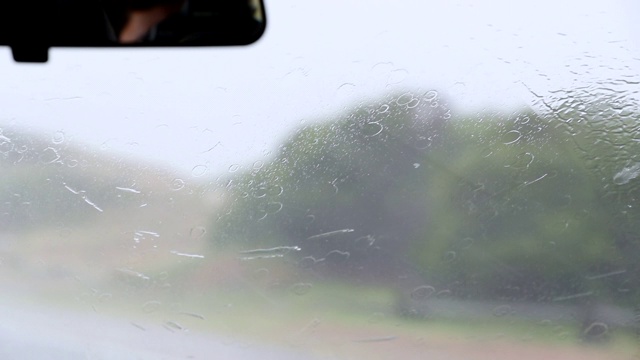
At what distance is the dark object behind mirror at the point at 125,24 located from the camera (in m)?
2.14

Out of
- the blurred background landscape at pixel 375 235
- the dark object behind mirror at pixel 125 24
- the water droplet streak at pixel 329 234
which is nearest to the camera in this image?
the dark object behind mirror at pixel 125 24

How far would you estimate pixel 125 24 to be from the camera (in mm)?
2334

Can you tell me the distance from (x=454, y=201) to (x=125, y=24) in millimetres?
1672

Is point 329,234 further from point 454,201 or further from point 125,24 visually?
point 125,24

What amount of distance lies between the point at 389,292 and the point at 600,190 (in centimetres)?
96

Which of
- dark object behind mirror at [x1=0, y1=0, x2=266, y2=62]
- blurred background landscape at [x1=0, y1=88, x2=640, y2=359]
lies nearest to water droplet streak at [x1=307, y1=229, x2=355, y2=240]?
blurred background landscape at [x1=0, y1=88, x2=640, y2=359]

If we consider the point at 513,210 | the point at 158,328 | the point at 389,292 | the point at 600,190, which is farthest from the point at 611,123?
the point at 158,328

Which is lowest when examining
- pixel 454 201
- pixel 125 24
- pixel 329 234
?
pixel 329 234

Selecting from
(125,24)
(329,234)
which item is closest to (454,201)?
(329,234)

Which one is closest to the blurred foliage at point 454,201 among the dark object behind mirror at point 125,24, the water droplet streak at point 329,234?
the water droplet streak at point 329,234

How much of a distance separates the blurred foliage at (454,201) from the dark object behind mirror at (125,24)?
120 cm

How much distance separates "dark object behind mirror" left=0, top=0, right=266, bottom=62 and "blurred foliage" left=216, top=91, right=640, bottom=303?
1.20m

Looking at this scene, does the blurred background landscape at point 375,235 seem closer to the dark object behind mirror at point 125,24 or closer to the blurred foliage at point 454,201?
the blurred foliage at point 454,201

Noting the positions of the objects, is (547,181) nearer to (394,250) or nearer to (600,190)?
(600,190)
